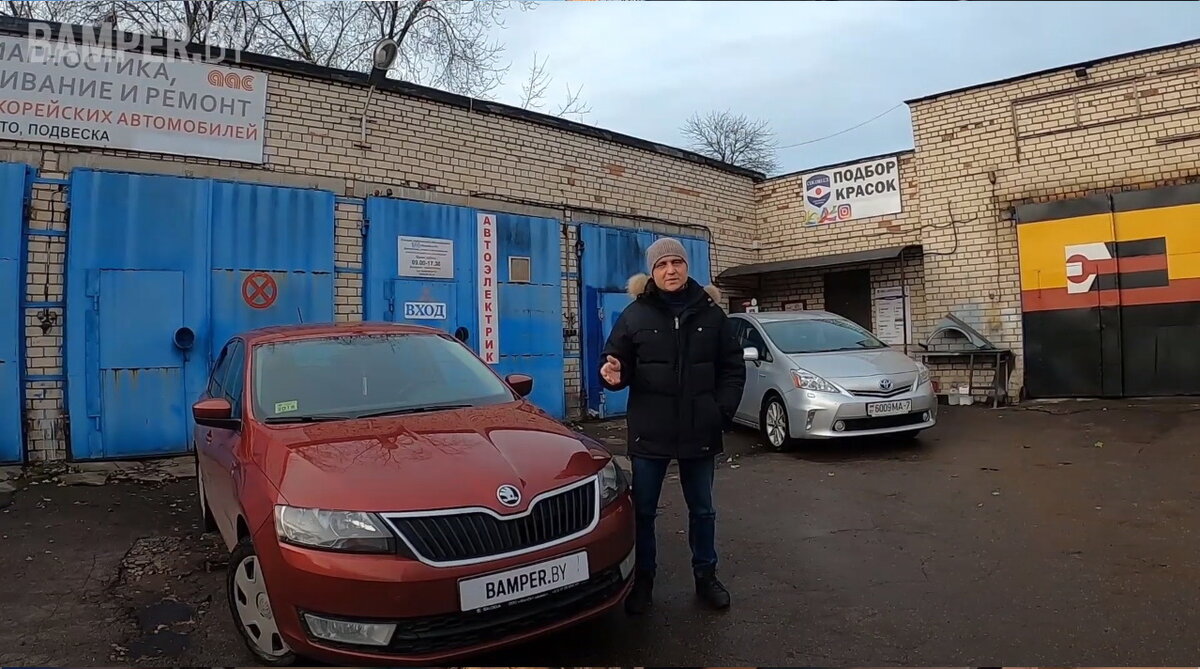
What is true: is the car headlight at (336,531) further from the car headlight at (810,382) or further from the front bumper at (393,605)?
the car headlight at (810,382)

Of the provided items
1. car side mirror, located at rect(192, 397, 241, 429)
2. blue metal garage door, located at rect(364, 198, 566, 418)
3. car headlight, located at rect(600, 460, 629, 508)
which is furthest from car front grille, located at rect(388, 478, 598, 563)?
blue metal garage door, located at rect(364, 198, 566, 418)

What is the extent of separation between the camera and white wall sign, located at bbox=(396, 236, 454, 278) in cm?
833

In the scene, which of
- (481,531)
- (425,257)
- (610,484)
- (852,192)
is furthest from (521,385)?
(852,192)

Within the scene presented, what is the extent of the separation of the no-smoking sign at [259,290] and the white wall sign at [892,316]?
8.63 m

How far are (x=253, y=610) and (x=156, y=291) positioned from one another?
16.9 ft

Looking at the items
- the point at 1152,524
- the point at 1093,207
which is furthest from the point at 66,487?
the point at 1093,207

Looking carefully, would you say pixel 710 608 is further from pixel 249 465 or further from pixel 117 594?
pixel 117 594

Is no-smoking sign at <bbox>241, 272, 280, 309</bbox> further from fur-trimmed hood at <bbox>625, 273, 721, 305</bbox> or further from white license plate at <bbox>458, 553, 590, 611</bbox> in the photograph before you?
white license plate at <bbox>458, 553, 590, 611</bbox>

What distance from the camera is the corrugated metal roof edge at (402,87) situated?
21.6 feet

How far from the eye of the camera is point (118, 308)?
6.73 m

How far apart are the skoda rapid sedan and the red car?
3443mm

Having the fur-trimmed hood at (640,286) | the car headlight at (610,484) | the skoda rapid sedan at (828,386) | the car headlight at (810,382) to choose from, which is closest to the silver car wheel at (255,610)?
the car headlight at (610,484)

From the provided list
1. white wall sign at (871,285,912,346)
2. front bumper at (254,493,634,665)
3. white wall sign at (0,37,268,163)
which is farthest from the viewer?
white wall sign at (871,285,912,346)

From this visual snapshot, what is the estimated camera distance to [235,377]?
391cm
